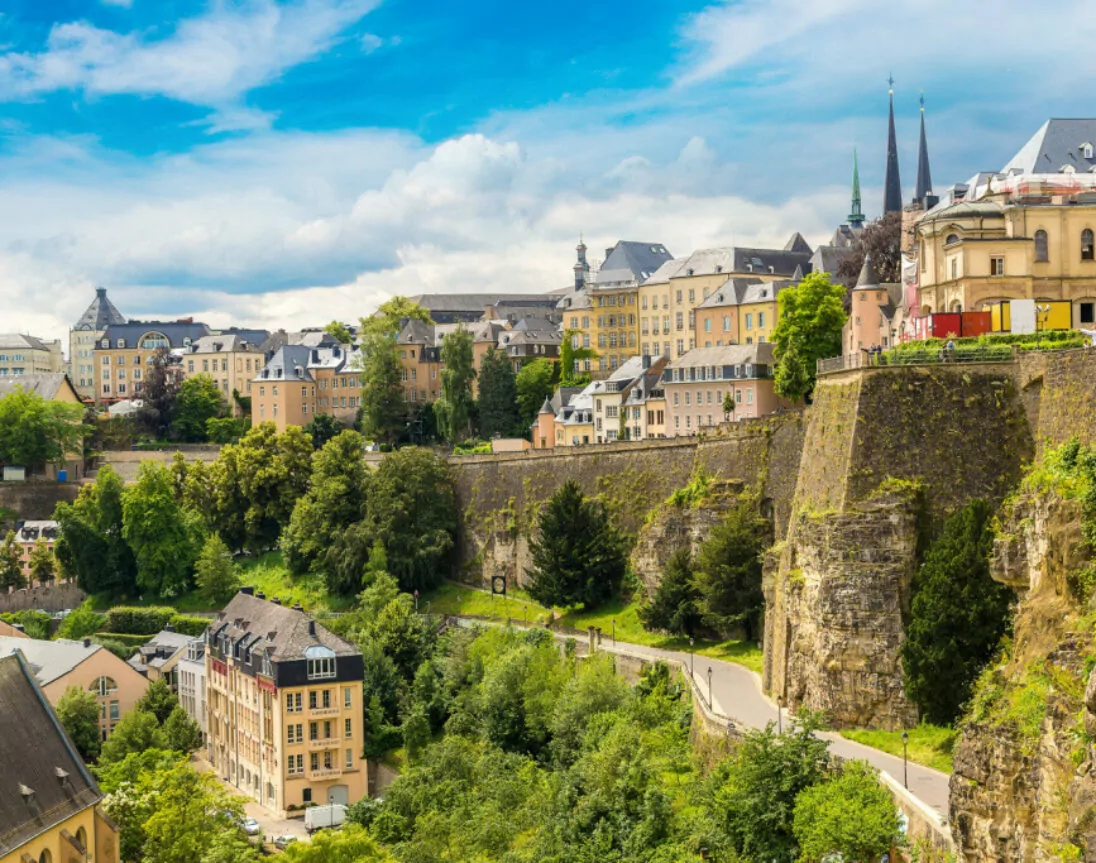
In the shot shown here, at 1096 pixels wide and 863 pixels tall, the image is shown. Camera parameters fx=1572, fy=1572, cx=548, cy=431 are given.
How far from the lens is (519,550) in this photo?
2697 inches

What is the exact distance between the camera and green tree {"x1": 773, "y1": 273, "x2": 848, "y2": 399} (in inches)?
2539

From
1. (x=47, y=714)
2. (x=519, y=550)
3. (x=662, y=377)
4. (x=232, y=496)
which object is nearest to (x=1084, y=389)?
(x=47, y=714)

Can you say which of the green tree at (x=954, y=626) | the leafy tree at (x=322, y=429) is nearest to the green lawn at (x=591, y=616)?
the green tree at (x=954, y=626)

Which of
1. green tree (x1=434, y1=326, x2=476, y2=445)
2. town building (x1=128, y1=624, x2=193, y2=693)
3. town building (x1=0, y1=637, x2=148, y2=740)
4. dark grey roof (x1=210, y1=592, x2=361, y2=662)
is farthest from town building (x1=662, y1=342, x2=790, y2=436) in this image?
town building (x1=0, y1=637, x2=148, y2=740)

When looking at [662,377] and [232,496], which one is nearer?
[662,377]

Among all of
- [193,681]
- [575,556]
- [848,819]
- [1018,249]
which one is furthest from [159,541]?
[848,819]

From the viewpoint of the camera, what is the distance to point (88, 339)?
481ft

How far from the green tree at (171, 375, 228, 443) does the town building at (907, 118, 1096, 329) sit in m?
68.1

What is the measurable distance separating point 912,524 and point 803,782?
8.27 m

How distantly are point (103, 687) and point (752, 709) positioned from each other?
115ft

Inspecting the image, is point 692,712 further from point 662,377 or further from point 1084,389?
point 662,377

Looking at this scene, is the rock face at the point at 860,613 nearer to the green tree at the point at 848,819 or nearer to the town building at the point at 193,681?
the green tree at the point at 848,819

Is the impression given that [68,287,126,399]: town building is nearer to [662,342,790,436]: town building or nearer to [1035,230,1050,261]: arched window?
[662,342,790,436]: town building

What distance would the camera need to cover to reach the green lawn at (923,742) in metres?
36.5
